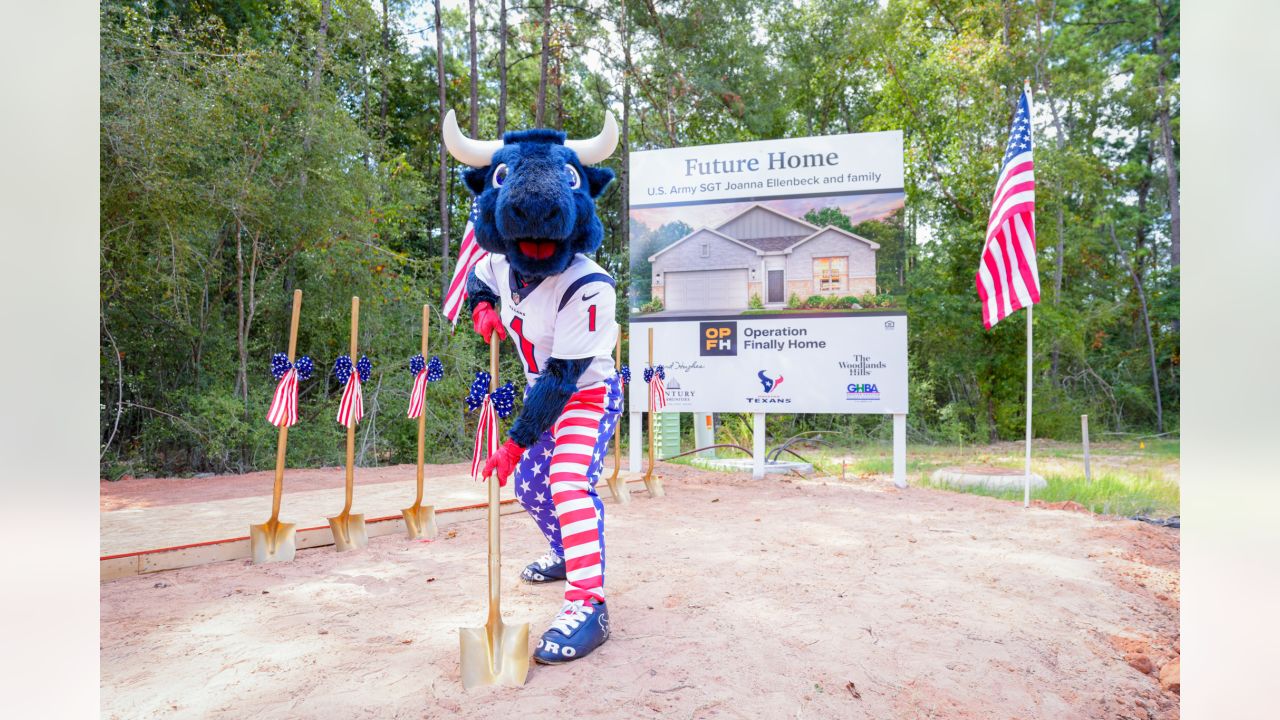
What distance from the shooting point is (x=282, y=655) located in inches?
87.7

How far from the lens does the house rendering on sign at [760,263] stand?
5883 mm

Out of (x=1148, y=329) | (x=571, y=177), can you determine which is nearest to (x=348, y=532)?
(x=571, y=177)

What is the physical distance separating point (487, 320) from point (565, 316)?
454mm

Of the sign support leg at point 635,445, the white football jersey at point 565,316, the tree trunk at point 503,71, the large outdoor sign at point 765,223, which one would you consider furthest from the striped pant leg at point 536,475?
the tree trunk at point 503,71

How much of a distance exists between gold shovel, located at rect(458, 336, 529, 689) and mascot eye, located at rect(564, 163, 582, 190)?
0.93 meters

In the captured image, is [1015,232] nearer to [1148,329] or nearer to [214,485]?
[214,485]

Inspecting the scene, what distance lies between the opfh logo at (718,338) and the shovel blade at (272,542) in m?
3.60

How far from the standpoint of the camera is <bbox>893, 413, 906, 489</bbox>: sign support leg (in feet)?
19.2

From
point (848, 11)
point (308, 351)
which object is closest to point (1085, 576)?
point (308, 351)

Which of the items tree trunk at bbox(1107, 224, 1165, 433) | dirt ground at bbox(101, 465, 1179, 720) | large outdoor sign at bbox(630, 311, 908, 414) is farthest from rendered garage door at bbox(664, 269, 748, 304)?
tree trunk at bbox(1107, 224, 1165, 433)

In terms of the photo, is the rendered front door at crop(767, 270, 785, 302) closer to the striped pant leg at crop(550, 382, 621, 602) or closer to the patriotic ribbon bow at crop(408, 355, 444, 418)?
the patriotic ribbon bow at crop(408, 355, 444, 418)

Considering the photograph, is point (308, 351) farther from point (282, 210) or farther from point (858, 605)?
point (858, 605)

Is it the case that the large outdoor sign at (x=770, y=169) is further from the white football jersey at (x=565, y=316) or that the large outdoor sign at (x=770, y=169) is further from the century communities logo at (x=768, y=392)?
the white football jersey at (x=565, y=316)

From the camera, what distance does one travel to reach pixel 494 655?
2027 mm
